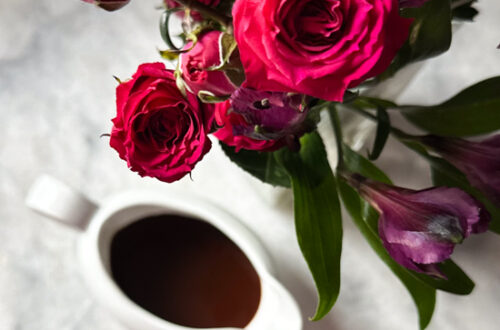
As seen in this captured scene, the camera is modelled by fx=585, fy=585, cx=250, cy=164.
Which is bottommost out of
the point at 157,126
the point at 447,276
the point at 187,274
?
the point at 187,274

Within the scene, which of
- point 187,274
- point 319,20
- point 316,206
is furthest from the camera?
point 187,274

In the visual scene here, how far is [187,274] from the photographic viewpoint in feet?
1.54

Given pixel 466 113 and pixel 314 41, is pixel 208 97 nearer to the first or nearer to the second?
pixel 314 41

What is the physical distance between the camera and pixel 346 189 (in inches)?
14.9

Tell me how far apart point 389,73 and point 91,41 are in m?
0.33

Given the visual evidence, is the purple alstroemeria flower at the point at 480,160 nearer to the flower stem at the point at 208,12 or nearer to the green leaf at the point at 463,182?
the green leaf at the point at 463,182

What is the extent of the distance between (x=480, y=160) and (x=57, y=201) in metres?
0.27

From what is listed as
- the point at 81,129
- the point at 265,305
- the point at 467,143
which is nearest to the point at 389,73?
the point at 467,143

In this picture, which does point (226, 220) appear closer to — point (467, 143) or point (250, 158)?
point (250, 158)

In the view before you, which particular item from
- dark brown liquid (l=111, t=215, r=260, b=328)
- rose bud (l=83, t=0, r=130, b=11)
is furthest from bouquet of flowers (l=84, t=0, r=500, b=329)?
dark brown liquid (l=111, t=215, r=260, b=328)

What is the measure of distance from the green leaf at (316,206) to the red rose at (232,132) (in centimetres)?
5

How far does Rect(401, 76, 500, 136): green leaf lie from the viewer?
362mm

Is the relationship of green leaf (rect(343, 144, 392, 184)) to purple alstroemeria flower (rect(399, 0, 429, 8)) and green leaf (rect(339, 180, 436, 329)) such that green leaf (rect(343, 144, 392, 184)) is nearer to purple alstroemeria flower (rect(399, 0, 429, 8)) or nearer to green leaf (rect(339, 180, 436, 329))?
green leaf (rect(339, 180, 436, 329))

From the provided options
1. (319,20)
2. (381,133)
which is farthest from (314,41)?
(381,133)
